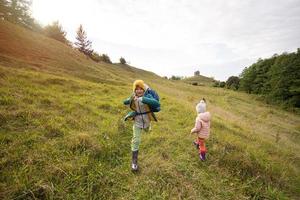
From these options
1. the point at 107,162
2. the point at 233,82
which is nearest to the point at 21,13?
the point at 107,162

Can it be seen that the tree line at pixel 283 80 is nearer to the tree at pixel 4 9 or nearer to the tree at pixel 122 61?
the tree at pixel 122 61

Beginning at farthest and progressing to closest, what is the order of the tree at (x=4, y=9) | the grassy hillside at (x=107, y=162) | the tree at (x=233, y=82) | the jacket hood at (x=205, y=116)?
1. the tree at (x=233, y=82)
2. the tree at (x=4, y=9)
3. the jacket hood at (x=205, y=116)
4. the grassy hillside at (x=107, y=162)

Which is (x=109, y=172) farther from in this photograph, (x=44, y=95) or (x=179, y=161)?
(x=44, y=95)

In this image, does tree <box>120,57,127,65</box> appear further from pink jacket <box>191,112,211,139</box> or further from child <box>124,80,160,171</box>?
child <box>124,80,160,171</box>

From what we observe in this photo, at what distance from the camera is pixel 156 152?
564 cm

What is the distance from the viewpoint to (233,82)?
57.5 m

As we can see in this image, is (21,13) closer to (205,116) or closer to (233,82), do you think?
(205,116)

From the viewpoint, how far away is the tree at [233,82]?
5511 cm

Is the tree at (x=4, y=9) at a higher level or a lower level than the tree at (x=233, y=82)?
higher

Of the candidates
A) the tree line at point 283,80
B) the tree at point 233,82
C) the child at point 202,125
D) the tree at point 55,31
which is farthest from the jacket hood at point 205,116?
the tree at point 233,82

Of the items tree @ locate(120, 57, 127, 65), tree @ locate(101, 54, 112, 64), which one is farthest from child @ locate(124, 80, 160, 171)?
tree @ locate(120, 57, 127, 65)

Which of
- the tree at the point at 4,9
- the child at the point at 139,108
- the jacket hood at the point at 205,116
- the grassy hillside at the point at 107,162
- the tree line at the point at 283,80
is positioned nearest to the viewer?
the grassy hillside at the point at 107,162

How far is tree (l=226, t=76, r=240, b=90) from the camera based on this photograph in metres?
55.1

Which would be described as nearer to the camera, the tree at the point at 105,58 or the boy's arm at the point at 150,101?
the boy's arm at the point at 150,101
